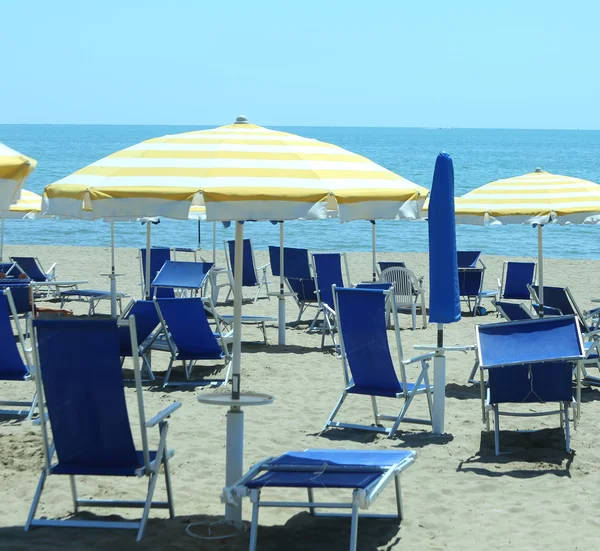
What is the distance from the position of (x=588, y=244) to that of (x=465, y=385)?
22.9 metres

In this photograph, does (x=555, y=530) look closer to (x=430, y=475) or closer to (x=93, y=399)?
(x=430, y=475)

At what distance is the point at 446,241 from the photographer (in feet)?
19.6

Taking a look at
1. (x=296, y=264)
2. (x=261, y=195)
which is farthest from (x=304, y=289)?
(x=261, y=195)

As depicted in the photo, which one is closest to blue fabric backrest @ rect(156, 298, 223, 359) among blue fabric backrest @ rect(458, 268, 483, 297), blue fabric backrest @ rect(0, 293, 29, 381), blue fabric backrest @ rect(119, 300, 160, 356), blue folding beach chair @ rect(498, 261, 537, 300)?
blue fabric backrest @ rect(119, 300, 160, 356)

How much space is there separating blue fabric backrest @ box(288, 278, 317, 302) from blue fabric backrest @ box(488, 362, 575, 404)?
5214 mm

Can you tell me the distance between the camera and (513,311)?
7.23 metres

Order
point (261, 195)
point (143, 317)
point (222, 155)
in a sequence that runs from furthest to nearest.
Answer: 1. point (143, 317)
2. point (222, 155)
3. point (261, 195)

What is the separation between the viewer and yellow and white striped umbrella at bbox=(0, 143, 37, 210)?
3.42 m

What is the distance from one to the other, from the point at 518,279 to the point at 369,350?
6.82 meters

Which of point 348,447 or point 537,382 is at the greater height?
point 537,382

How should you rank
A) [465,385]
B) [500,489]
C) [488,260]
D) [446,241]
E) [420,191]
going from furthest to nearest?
[488,260] → [465,385] → [446,241] → [500,489] → [420,191]

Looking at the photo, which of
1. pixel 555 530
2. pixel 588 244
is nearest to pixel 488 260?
pixel 588 244

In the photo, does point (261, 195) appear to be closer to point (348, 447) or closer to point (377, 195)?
point (377, 195)

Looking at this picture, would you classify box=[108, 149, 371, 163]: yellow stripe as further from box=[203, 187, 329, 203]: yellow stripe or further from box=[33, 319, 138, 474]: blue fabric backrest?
box=[33, 319, 138, 474]: blue fabric backrest
